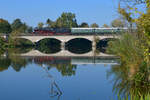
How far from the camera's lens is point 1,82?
585 inches

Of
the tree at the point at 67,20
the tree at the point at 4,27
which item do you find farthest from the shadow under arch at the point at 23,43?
the tree at the point at 67,20

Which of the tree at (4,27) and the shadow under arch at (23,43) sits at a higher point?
the tree at (4,27)

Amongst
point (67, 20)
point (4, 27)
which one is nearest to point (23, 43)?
point (4, 27)

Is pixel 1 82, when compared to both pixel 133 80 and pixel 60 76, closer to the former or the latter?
pixel 60 76

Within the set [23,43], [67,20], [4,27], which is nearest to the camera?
[23,43]

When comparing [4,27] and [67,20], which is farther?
[67,20]

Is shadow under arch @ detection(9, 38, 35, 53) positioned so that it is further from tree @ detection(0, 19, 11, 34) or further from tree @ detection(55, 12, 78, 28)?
tree @ detection(55, 12, 78, 28)

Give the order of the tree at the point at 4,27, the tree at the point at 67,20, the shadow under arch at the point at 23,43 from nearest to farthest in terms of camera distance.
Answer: the shadow under arch at the point at 23,43
the tree at the point at 4,27
the tree at the point at 67,20

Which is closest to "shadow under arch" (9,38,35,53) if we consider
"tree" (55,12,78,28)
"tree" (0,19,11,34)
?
"tree" (0,19,11,34)

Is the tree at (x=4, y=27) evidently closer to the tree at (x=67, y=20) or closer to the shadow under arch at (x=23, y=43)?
the shadow under arch at (x=23, y=43)

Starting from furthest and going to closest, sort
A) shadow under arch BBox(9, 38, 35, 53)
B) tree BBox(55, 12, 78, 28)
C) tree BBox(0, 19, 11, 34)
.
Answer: tree BBox(55, 12, 78, 28), tree BBox(0, 19, 11, 34), shadow under arch BBox(9, 38, 35, 53)

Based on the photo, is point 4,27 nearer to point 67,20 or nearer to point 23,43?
point 23,43

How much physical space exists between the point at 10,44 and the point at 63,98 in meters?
44.1

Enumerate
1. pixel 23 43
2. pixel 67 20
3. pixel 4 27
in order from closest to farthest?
pixel 23 43 < pixel 4 27 < pixel 67 20
